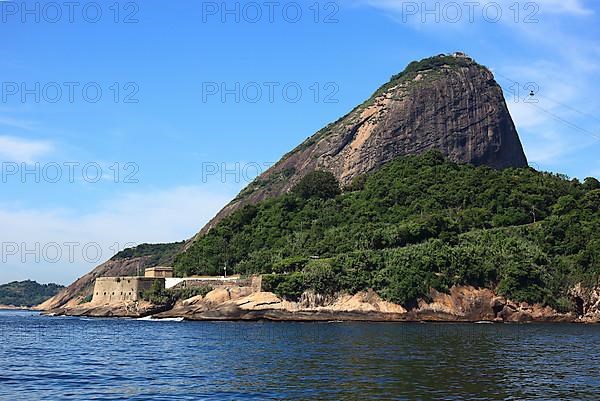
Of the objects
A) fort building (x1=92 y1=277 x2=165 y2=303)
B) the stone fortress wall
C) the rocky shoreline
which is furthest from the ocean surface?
fort building (x1=92 y1=277 x2=165 y2=303)

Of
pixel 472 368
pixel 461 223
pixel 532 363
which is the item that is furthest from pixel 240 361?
pixel 461 223

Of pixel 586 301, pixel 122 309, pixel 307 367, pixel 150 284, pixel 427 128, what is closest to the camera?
pixel 307 367

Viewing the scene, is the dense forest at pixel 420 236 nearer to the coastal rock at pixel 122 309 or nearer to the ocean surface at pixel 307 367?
the coastal rock at pixel 122 309

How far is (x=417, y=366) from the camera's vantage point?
34.3m

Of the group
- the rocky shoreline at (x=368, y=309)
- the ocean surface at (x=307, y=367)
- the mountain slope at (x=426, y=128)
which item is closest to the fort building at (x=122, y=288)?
the rocky shoreline at (x=368, y=309)

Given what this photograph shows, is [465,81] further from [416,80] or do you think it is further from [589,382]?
[589,382]

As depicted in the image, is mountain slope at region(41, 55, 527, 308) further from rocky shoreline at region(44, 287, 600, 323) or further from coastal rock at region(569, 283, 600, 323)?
coastal rock at region(569, 283, 600, 323)

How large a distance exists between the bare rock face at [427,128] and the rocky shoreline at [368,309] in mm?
65904

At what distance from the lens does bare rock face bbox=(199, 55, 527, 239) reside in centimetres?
14688

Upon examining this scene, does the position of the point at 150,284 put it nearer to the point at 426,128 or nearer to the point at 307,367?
the point at 307,367

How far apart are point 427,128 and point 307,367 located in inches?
4670

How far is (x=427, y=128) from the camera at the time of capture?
148 metres

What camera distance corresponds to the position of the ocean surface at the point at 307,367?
2692cm

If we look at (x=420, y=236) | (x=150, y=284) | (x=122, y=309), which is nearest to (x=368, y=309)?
(x=420, y=236)
